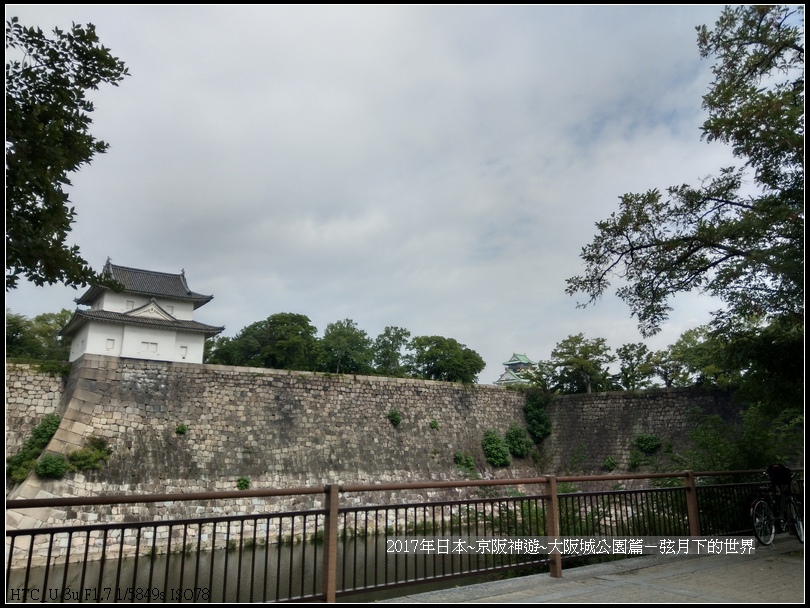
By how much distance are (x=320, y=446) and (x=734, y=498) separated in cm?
1284

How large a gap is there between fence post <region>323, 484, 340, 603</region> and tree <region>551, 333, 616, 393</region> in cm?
2517

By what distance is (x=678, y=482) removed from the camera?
1073 centimetres

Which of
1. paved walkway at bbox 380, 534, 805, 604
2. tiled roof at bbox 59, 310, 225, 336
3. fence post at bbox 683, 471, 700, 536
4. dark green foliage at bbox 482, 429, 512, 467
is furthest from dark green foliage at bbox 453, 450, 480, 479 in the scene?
paved walkway at bbox 380, 534, 805, 604

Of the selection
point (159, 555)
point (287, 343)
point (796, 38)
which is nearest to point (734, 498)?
point (796, 38)

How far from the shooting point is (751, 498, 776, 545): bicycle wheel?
22.5ft

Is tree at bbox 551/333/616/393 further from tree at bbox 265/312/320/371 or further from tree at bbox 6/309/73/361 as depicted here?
tree at bbox 6/309/73/361

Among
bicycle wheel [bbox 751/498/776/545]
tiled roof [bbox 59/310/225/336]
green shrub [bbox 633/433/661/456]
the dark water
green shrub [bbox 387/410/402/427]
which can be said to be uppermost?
tiled roof [bbox 59/310/225/336]

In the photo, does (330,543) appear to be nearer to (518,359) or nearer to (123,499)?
(123,499)

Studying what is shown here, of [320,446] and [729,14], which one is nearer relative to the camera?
[729,14]

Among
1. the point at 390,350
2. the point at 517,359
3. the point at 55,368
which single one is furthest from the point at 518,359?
the point at 55,368

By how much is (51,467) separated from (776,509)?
14627 millimetres

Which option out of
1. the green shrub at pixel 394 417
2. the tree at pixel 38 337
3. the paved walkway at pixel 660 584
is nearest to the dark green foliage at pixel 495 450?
the green shrub at pixel 394 417

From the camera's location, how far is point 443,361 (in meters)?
34.0

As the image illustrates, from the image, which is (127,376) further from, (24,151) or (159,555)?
(24,151)
